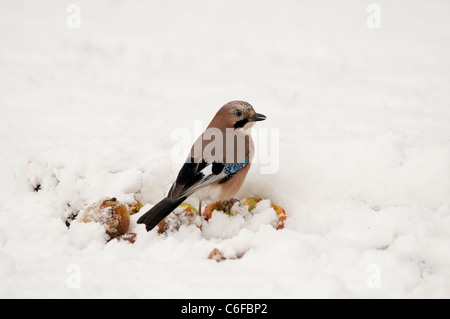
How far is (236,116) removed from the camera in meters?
3.34

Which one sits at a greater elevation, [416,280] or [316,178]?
[316,178]

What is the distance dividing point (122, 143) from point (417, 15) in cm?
839

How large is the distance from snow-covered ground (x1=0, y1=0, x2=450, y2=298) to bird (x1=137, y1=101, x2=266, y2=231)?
0.19 metres

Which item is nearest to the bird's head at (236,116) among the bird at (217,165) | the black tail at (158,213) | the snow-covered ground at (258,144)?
the bird at (217,165)

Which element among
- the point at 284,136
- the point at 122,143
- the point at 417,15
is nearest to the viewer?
the point at 122,143

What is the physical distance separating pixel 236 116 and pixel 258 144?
21.6 inches

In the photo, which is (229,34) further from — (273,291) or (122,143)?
(273,291)

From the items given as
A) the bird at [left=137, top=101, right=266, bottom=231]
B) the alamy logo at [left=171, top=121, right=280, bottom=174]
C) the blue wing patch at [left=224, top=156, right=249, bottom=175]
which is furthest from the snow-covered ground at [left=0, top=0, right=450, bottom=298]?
the blue wing patch at [left=224, top=156, right=249, bottom=175]

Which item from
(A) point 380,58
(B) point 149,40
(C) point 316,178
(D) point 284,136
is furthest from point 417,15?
(C) point 316,178

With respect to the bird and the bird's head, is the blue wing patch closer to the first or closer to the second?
the bird

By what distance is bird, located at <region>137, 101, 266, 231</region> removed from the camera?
9.43ft

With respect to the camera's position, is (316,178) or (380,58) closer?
(316,178)

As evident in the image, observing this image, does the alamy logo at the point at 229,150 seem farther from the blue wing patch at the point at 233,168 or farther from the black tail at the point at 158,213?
the black tail at the point at 158,213

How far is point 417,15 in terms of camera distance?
993 centimetres
